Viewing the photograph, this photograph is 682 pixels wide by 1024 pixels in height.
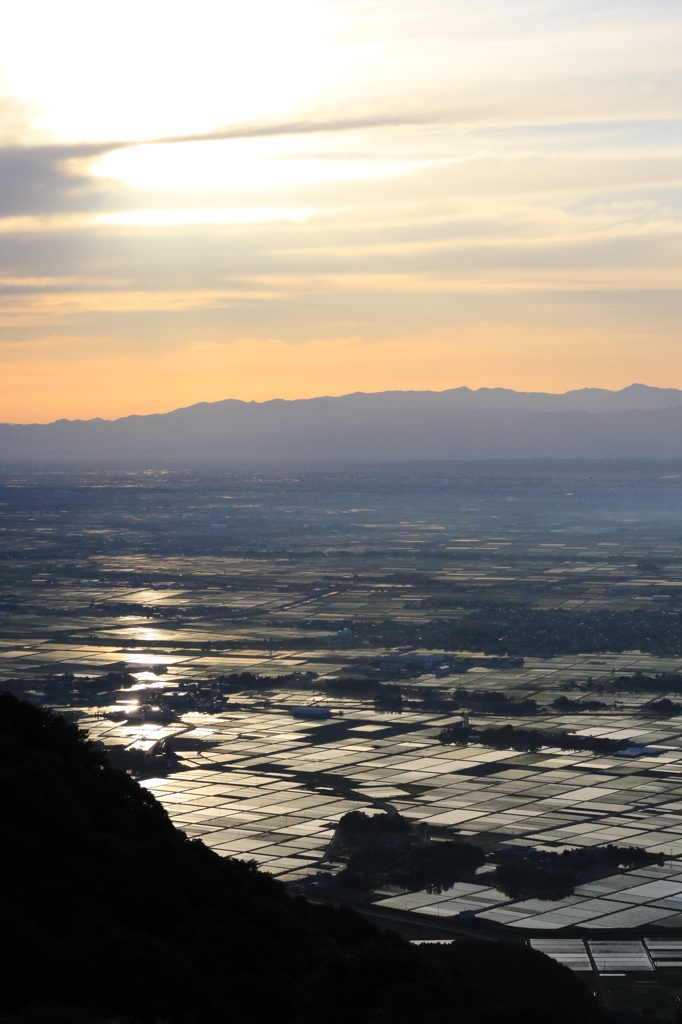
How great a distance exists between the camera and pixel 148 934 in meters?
13.1

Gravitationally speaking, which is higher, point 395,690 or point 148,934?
point 148,934

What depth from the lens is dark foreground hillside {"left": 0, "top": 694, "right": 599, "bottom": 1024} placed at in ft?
38.8

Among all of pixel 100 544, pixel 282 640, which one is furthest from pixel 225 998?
pixel 100 544

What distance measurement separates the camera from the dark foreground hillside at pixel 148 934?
38.8 feet

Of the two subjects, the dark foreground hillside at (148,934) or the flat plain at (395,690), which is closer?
the dark foreground hillside at (148,934)

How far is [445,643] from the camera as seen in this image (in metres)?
62.3

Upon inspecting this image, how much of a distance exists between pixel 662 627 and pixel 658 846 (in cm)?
3809

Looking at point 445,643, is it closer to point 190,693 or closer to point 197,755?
point 190,693

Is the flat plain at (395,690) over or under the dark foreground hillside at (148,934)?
under

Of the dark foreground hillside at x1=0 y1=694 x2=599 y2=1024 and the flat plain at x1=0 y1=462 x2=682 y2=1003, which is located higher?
the dark foreground hillside at x1=0 y1=694 x2=599 y2=1024

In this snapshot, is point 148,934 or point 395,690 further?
point 395,690

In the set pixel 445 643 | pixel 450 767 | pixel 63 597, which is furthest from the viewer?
pixel 63 597

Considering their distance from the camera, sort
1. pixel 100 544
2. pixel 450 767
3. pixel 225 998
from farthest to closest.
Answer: pixel 100 544 < pixel 450 767 < pixel 225 998

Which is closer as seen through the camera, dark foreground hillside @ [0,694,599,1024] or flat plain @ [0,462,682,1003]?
dark foreground hillside @ [0,694,599,1024]
